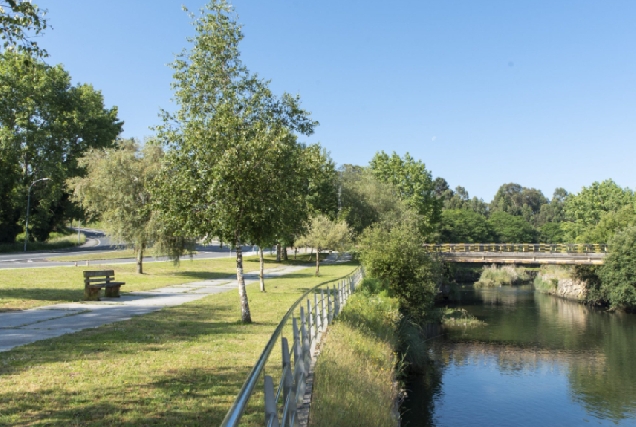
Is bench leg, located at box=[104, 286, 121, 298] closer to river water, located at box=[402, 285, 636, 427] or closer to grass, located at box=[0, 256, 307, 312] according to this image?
grass, located at box=[0, 256, 307, 312]

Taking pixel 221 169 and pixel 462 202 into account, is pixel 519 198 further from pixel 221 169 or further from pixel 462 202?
pixel 221 169

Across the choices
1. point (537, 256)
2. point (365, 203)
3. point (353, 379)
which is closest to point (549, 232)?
point (537, 256)

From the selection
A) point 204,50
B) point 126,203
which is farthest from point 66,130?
point 204,50

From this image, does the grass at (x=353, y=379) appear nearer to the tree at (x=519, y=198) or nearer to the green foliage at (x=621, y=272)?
the green foliage at (x=621, y=272)

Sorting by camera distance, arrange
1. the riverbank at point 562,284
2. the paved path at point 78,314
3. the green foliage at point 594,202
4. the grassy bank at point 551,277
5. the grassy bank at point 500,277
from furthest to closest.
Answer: the green foliage at point 594,202 < the grassy bank at point 500,277 < the grassy bank at point 551,277 < the riverbank at point 562,284 < the paved path at point 78,314

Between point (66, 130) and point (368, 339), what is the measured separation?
50235 mm

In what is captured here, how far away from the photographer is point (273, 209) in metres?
15.5

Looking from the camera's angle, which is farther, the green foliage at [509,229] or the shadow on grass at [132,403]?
the green foliage at [509,229]

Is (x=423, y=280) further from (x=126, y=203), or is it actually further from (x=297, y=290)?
(x=126, y=203)

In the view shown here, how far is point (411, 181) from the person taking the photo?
76.5 meters

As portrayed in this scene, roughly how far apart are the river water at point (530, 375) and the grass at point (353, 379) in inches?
213

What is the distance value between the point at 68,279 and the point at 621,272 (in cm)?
4353

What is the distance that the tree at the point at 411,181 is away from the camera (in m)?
74.6

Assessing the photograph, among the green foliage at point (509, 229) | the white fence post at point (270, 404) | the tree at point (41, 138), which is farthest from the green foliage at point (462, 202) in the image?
the white fence post at point (270, 404)
